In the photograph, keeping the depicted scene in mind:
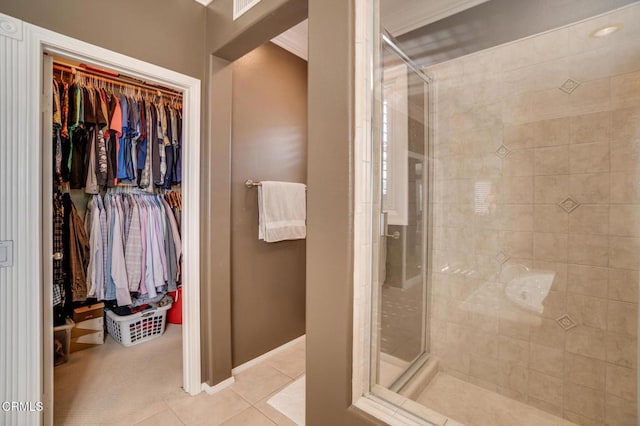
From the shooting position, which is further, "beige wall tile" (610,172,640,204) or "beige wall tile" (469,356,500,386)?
"beige wall tile" (469,356,500,386)

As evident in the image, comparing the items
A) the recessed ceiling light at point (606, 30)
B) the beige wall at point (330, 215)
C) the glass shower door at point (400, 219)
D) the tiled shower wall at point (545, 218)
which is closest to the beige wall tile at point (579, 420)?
the tiled shower wall at point (545, 218)

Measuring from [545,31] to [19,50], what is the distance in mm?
2601

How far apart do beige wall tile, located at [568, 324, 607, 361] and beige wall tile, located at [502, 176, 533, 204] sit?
734 millimetres

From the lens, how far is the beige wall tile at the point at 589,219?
4.75 feet

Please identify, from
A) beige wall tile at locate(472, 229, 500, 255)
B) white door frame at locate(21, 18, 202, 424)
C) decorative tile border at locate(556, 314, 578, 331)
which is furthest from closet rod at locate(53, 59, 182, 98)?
decorative tile border at locate(556, 314, 578, 331)

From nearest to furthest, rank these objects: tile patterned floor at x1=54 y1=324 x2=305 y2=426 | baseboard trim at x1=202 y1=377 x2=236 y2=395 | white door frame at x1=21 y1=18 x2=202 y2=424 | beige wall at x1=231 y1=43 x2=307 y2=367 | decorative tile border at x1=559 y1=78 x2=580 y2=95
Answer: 1. white door frame at x1=21 y1=18 x2=202 y2=424
2. decorative tile border at x1=559 y1=78 x2=580 y2=95
3. tile patterned floor at x1=54 y1=324 x2=305 y2=426
4. baseboard trim at x1=202 y1=377 x2=236 y2=395
5. beige wall at x1=231 y1=43 x2=307 y2=367

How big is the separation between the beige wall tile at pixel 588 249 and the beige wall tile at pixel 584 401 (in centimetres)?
67

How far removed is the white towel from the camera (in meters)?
2.16

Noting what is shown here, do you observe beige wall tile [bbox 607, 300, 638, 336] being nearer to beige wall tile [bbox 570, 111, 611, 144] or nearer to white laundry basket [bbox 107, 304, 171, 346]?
beige wall tile [bbox 570, 111, 611, 144]

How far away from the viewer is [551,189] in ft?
5.25

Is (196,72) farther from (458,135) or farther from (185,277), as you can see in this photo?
(458,135)

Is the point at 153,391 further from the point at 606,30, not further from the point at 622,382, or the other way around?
the point at 606,30

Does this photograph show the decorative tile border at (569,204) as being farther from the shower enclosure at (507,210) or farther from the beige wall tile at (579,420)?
the beige wall tile at (579,420)

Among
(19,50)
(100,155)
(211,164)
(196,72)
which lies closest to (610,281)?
(211,164)
